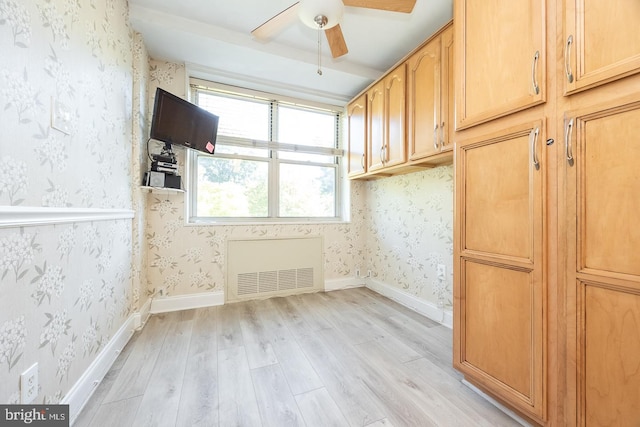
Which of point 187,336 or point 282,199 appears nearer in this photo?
point 187,336

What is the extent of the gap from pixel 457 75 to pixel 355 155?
5.35 feet

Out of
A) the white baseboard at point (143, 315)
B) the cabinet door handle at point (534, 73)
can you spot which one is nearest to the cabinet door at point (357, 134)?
the cabinet door handle at point (534, 73)

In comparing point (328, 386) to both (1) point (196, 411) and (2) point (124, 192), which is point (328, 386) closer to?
(1) point (196, 411)

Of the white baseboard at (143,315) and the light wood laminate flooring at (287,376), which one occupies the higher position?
the white baseboard at (143,315)

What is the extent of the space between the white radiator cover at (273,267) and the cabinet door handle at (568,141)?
7.92 ft

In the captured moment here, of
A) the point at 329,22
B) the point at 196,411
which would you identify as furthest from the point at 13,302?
the point at 329,22

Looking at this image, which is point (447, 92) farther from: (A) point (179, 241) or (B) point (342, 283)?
(A) point (179, 241)

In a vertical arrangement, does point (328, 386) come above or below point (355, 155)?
below

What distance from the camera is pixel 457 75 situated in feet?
4.63

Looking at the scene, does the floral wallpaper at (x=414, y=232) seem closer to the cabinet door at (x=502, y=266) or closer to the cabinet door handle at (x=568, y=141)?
the cabinet door at (x=502, y=266)

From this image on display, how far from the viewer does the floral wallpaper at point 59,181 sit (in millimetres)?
840

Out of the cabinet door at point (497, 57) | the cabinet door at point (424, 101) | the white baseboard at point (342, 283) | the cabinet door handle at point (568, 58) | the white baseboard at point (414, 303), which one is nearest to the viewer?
the cabinet door handle at point (568, 58)

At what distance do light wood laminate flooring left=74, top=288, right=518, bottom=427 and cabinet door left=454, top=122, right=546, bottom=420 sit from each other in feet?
0.75

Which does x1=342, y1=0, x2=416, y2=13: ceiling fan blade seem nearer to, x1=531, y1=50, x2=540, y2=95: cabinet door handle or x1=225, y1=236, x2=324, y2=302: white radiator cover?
x1=531, y1=50, x2=540, y2=95: cabinet door handle
